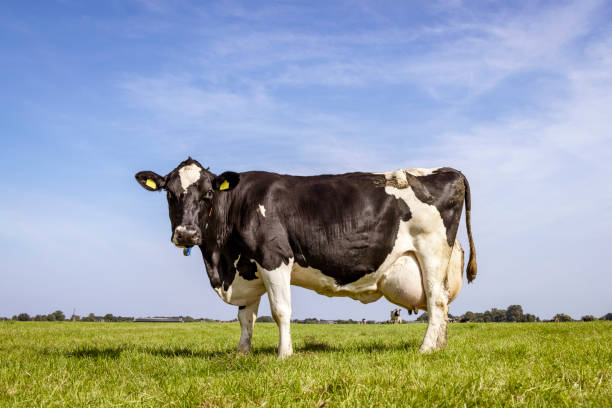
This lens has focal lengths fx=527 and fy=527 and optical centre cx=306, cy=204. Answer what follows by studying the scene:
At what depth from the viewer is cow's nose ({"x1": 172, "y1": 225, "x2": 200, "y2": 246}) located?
8156 mm

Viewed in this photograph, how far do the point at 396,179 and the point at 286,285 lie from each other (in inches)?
105

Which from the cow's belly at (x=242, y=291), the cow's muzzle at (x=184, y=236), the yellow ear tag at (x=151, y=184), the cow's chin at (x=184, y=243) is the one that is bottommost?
the cow's belly at (x=242, y=291)

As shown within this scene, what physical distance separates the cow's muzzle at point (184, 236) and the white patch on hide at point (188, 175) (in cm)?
71

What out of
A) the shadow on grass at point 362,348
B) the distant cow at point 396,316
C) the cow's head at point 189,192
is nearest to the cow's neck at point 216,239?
the cow's head at point 189,192

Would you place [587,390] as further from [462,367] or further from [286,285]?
[286,285]

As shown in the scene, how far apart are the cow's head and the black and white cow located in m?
0.02

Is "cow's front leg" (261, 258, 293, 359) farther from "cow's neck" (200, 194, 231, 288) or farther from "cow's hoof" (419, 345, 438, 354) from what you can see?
"cow's hoof" (419, 345, 438, 354)

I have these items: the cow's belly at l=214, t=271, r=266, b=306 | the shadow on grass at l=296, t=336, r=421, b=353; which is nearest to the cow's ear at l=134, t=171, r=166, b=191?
the cow's belly at l=214, t=271, r=266, b=306

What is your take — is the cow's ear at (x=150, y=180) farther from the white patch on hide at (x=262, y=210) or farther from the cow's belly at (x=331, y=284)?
the cow's belly at (x=331, y=284)

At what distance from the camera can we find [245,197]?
8.75 meters

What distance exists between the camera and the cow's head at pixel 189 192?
825 cm

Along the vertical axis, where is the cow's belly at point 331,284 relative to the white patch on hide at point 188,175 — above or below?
below

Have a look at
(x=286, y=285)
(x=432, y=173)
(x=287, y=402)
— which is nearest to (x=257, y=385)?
(x=287, y=402)

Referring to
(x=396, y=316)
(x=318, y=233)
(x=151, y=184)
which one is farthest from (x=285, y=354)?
(x=396, y=316)
